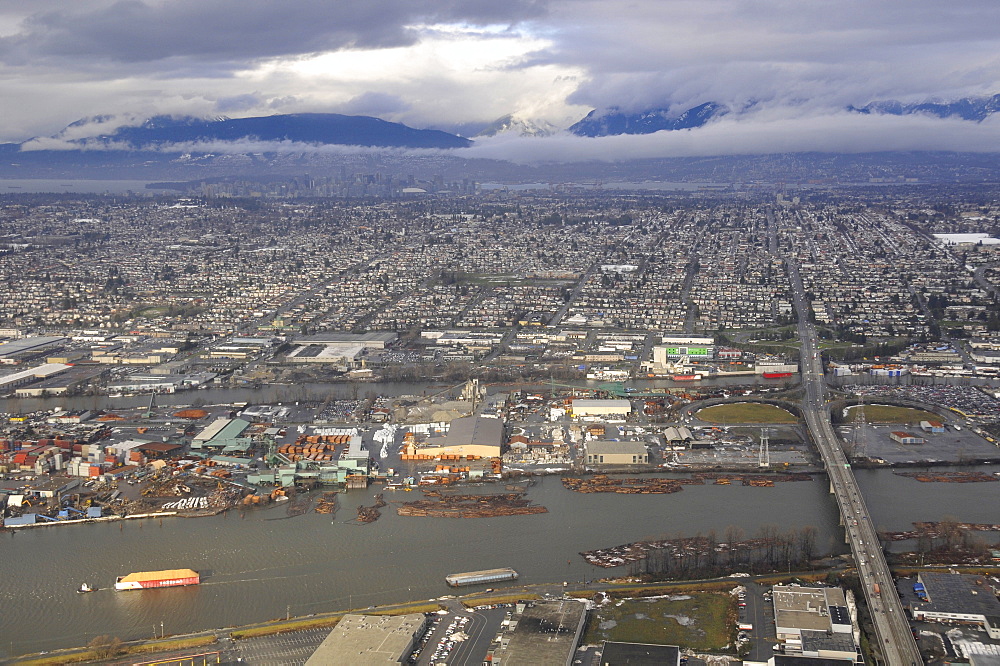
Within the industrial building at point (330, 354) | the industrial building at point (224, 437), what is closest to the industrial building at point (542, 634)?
the industrial building at point (224, 437)

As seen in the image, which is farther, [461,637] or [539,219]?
[539,219]

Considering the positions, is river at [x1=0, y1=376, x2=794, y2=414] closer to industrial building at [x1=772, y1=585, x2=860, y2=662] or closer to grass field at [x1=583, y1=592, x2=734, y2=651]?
grass field at [x1=583, y1=592, x2=734, y2=651]

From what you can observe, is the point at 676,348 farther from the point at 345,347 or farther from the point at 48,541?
the point at 48,541

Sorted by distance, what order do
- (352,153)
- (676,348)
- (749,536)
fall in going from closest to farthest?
(749,536) < (676,348) < (352,153)

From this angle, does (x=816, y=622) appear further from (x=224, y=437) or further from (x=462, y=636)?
(x=224, y=437)

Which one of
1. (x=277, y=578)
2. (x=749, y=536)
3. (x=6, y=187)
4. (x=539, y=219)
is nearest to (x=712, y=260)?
(x=539, y=219)

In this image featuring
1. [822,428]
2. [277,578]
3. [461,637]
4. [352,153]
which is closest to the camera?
[461,637]

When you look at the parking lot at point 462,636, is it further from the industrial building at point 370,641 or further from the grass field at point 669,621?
the grass field at point 669,621
